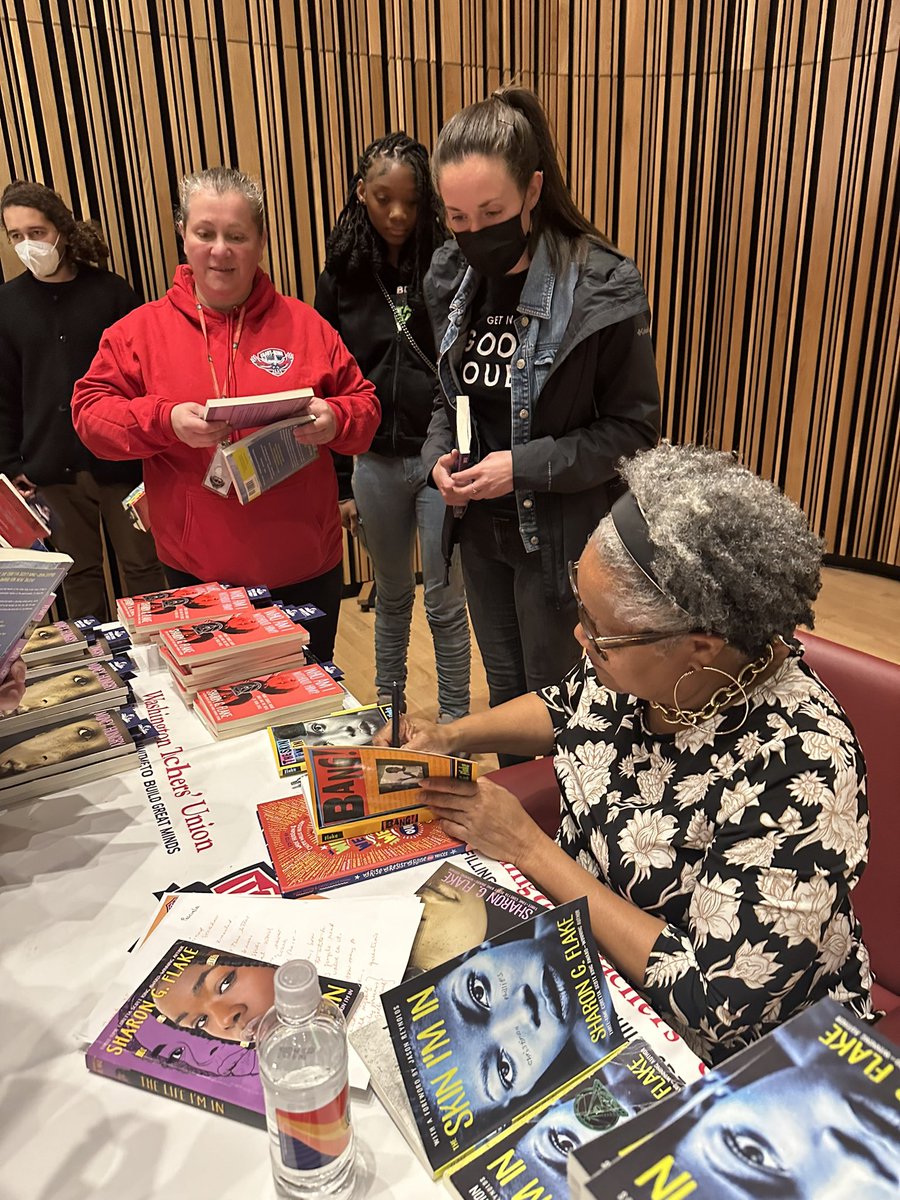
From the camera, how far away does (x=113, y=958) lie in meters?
1.10

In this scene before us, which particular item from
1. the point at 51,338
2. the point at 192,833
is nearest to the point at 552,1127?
the point at 192,833

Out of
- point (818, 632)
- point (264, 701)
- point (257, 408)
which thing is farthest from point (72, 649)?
point (818, 632)

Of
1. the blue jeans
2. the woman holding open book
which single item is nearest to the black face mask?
the blue jeans

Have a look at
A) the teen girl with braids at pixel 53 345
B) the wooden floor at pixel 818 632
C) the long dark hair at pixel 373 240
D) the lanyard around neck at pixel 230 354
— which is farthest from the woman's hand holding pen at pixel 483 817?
the teen girl with braids at pixel 53 345

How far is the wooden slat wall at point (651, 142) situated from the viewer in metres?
3.70

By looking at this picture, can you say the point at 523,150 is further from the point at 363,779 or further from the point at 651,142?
the point at 651,142

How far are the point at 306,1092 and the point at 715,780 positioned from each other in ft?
2.11

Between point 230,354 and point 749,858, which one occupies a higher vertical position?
point 230,354

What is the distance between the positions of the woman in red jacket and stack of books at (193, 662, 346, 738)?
0.49m

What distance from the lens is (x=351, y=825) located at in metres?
1.30

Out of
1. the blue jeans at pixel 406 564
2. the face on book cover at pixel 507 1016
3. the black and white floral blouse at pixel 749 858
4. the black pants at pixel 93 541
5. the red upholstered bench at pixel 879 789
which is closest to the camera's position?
the face on book cover at pixel 507 1016

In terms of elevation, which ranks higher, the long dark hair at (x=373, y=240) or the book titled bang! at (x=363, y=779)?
the long dark hair at (x=373, y=240)

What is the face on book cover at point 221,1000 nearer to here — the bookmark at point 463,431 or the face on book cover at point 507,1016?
the face on book cover at point 507,1016

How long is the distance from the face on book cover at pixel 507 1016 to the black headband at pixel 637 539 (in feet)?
1.42
